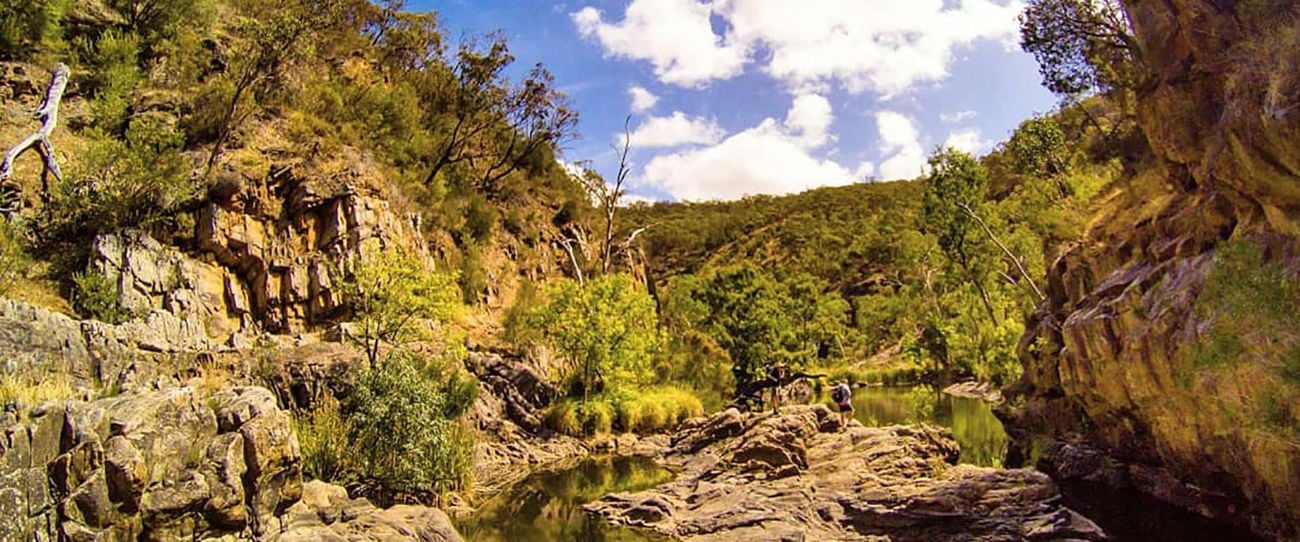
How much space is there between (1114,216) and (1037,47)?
360 inches

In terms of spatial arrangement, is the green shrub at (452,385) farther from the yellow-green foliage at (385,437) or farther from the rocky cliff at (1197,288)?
the rocky cliff at (1197,288)

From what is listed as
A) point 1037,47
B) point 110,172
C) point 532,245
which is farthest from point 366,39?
point 1037,47

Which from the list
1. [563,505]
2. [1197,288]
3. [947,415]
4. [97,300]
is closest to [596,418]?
[563,505]

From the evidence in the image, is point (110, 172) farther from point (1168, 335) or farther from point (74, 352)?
point (1168, 335)

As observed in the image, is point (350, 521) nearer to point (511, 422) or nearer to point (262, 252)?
point (511, 422)

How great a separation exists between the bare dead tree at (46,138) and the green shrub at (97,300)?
4170mm

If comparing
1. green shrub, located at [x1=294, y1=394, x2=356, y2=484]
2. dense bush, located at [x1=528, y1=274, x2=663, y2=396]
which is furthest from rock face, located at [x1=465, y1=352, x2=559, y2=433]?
green shrub, located at [x1=294, y1=394, x2=356, y2=484]

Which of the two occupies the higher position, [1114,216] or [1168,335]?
[1114,216]

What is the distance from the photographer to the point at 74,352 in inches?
558

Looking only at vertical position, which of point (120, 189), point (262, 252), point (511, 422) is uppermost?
point (120, 189)

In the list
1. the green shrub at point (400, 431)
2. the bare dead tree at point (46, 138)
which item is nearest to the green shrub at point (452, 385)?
the green shrub at point (400, 431)

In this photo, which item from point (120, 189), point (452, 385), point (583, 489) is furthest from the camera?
point (452, 385)

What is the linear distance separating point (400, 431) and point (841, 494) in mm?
10130

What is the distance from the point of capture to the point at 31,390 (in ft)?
33.4
